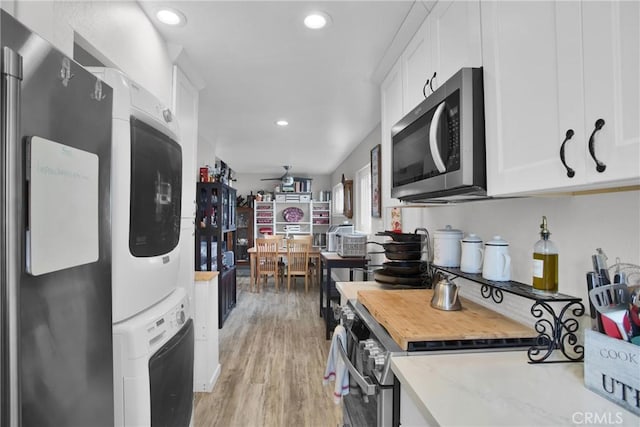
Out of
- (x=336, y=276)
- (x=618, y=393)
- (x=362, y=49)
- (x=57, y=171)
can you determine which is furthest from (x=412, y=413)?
(x=336, y=276)

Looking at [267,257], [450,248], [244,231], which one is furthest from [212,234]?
[244,231]

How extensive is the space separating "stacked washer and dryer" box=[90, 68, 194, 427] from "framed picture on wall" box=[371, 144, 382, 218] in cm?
247

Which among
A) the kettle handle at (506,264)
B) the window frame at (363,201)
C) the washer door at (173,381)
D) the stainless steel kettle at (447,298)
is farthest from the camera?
the window frame at (363,201)

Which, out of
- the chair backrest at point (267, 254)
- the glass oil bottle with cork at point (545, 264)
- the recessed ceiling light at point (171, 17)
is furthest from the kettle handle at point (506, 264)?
the chair backrest at point (267, 254)

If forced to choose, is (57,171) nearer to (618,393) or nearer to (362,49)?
(618,393)

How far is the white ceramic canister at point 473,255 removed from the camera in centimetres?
144

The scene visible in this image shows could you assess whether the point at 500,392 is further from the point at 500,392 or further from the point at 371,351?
the point at 371,351

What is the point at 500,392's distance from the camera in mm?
807

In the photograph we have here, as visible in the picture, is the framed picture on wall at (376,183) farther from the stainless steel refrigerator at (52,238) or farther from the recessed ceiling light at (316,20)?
the stainless steel refrigerator at (52,238)

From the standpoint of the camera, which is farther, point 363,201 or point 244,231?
point 244,231

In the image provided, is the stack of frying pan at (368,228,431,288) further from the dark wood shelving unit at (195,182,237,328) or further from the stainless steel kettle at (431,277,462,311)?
the dark wood shelving unit at (195,182,237,328)

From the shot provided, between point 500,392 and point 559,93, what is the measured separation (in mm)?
745

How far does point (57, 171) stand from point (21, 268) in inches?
8.3

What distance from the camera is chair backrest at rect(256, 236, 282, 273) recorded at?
546 centimetres
